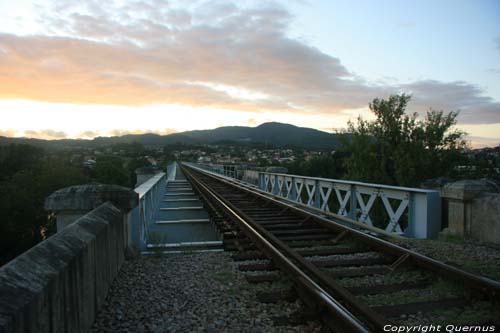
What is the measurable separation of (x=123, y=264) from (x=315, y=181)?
21.2 ft

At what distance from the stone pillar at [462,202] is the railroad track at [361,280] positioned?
80.7 inches

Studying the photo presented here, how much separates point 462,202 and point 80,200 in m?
6.33

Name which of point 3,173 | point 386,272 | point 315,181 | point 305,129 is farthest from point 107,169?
point 305,129

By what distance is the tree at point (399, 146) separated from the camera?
26562 millimetres

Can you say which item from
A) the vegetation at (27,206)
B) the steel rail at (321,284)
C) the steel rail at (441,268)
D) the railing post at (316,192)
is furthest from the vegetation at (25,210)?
the steel rail at (441,268)

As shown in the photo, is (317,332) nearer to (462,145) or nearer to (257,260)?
(257,260)

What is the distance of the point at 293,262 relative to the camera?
541 cm

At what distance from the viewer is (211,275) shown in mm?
5281

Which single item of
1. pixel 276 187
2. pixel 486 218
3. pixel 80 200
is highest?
pixel 80 200

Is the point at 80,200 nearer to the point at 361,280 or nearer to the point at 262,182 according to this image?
the point at 361,280

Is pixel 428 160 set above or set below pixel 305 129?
below

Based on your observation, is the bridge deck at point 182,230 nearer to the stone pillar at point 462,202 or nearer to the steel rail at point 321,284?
the steel rail at point 321,284

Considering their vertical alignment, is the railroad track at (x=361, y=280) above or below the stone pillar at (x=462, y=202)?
below

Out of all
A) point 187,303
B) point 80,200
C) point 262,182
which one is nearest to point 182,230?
point 80,200
